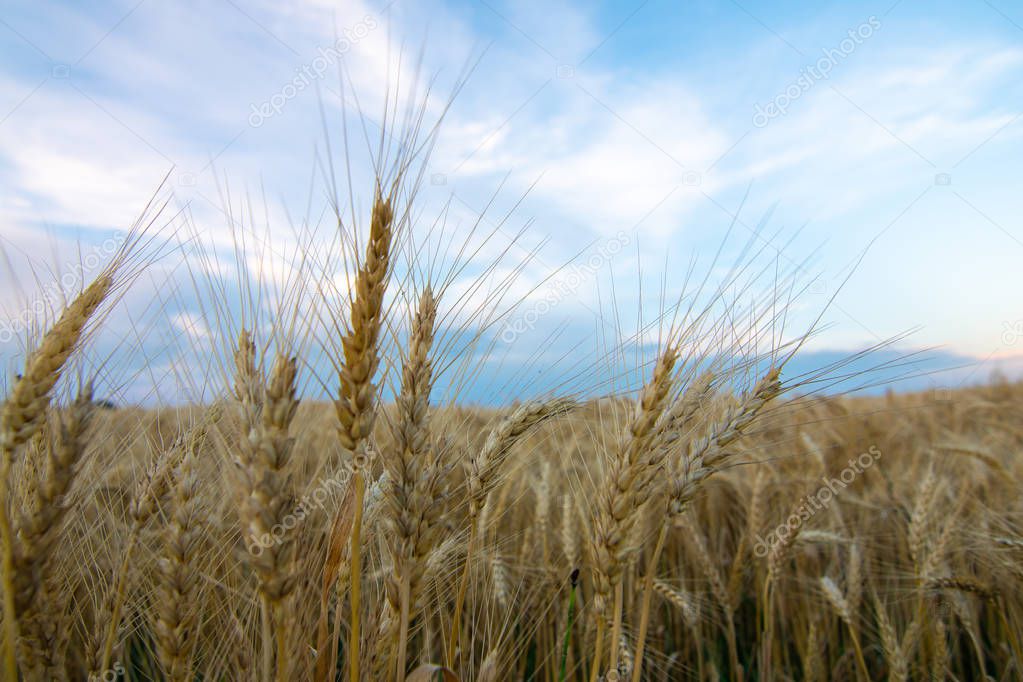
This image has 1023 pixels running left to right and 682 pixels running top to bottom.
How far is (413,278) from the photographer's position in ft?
5.41

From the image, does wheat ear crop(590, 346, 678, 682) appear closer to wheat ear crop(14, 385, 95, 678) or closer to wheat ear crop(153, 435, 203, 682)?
wheat ear crop(153, 435, 203, 682)

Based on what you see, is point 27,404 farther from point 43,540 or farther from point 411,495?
point 411,495

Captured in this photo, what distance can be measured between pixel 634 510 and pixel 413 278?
2.75 feet

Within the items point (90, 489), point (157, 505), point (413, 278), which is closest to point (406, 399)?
point (413, 278)

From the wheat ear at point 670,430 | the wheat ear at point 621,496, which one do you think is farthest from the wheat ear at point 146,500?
the wheat ear at point 670,430

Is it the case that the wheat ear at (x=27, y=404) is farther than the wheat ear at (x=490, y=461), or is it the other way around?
the wheat ear at (x=490, y=461)

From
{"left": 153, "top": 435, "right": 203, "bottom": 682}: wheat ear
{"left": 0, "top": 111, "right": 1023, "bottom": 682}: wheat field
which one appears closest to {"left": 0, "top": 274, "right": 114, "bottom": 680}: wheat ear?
{"left": 0, "top": 111, "right": 1023, "bottom": 682}: wheat field

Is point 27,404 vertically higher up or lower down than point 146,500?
higher up

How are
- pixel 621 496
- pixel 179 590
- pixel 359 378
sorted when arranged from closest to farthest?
pixel 359 378 → pixel 179 590 → pixel 621 496

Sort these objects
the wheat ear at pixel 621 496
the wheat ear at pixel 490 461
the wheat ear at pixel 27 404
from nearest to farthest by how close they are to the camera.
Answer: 1. the wheat ear at pixel 27 404
2. the wheat ear at pixel 621 496
3. the wheat ear at pixel 490 461

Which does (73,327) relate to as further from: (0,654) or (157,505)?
(0,654)

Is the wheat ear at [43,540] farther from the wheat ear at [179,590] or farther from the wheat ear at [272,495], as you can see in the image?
the wheat ear at [272,495]

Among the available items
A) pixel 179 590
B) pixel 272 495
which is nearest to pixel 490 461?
pixel 272 495

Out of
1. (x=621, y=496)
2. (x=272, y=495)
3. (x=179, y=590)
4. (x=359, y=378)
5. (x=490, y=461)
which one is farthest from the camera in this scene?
(x=490, y=461)
